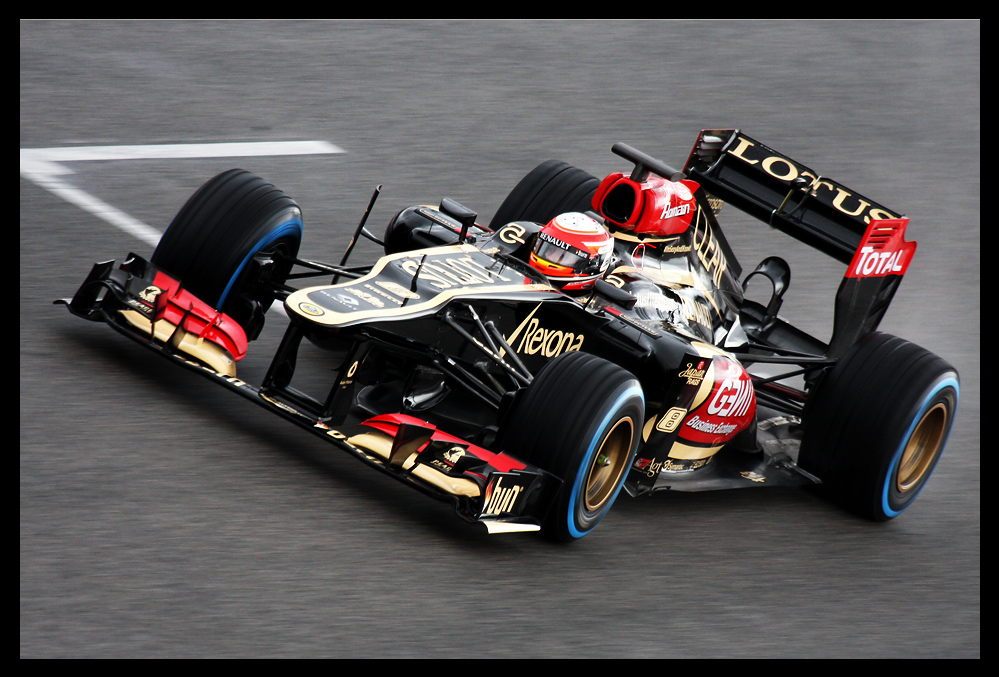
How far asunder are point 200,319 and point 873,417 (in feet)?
12.5

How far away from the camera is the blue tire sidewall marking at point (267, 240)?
7.00 m

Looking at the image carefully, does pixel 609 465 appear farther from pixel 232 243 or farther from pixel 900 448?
pixel 232 243

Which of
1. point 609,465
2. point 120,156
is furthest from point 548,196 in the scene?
point 120,156

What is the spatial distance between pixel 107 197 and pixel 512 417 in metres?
5.42

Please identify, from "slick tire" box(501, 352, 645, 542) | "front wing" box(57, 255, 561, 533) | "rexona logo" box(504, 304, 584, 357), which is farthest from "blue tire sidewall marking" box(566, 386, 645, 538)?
"rexona logo" box(504, 304, 584, 357)

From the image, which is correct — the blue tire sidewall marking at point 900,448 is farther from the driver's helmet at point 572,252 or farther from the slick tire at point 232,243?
the slick tire at point 232,243

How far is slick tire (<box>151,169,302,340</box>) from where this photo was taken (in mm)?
7000

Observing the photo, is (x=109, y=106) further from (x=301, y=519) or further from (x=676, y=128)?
(x=301, y=519)

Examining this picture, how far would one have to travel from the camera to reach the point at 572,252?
6.77 meters

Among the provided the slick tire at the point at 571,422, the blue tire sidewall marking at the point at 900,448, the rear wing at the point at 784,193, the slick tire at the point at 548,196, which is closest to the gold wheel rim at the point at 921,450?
the blue tire sidewall marking at the point at 900,448

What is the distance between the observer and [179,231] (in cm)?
715

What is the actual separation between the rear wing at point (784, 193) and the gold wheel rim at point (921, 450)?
1.17 meters

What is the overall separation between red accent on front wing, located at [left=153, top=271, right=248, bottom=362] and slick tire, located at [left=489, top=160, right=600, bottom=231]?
7.27 ft

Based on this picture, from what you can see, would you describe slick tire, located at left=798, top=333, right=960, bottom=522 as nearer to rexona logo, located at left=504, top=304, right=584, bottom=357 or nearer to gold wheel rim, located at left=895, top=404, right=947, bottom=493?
gold wheel rim, located at left=895, top=404, right=947, bottom=493
